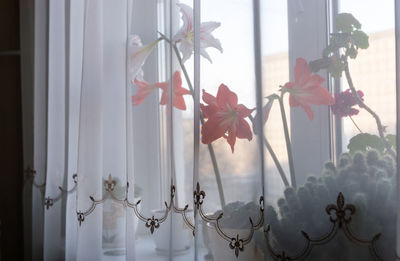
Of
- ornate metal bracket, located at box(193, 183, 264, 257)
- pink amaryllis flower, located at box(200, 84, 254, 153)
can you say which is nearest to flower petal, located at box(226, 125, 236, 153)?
pink amaryllis flower, located at box(200, 84, 254, 153)

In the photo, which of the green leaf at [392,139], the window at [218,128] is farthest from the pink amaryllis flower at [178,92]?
the green leaf at [392,139]

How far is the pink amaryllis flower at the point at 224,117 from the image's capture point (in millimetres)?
844

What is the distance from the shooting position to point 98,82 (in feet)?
3.78

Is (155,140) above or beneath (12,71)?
beneath

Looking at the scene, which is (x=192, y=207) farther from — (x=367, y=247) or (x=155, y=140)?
(x=367, y=247)

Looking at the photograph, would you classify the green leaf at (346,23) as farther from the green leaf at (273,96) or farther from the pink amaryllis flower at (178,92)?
the pink amaryllis flower at (178,92)

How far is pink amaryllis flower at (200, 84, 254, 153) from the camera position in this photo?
84 cm

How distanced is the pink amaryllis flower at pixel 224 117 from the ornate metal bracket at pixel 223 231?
115 mm

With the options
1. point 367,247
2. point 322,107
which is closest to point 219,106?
point 322,107

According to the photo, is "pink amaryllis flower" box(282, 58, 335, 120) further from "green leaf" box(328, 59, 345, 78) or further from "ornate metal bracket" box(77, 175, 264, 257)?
"ornate metal bracket" box(77, 175, 264, 257)

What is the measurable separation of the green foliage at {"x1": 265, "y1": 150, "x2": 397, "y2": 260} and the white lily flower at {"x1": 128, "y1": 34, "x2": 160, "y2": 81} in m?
0.50

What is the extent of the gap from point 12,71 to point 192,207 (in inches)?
41.8

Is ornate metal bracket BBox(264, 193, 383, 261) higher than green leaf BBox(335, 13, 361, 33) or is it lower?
lower

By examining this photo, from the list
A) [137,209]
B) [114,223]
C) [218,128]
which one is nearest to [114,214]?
[114,223]
